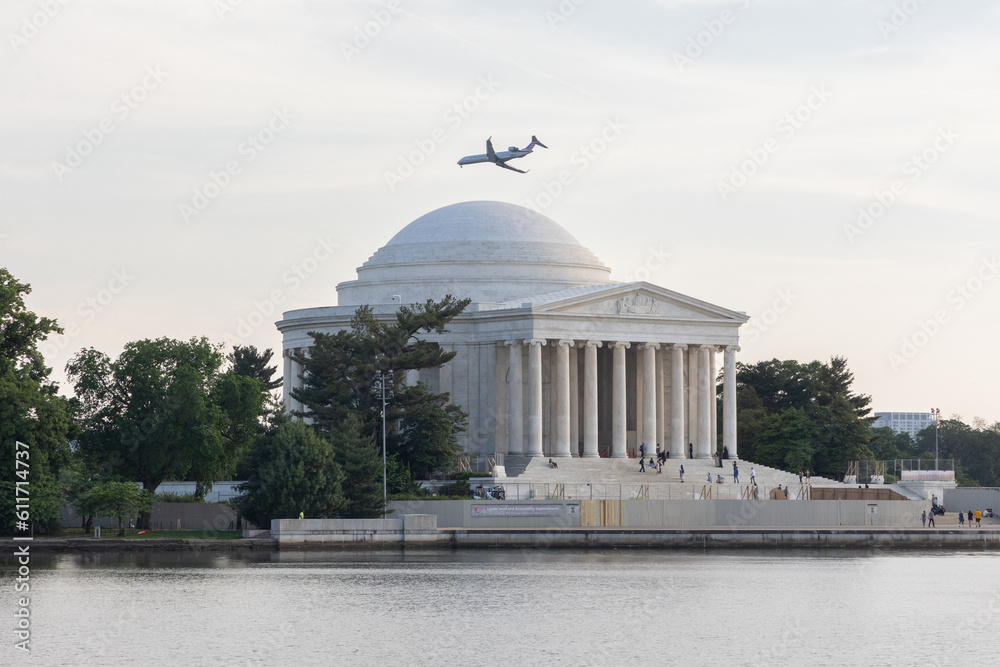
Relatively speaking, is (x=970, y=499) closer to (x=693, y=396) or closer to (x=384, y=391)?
(x=693, y=396)

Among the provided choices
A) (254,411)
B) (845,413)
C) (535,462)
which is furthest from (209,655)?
(845,413)

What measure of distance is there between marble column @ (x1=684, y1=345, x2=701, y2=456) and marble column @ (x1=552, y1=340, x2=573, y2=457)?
40.4ft

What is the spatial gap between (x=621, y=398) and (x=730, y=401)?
36.8 ft

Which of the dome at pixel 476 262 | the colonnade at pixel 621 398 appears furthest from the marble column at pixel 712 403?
the dome at pixel 476 262

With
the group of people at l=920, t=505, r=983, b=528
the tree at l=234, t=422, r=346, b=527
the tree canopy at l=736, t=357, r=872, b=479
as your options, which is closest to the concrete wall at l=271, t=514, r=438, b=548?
the tree at l=234, t=422, r=346, b=527

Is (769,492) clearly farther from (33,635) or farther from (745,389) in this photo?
(33,635)

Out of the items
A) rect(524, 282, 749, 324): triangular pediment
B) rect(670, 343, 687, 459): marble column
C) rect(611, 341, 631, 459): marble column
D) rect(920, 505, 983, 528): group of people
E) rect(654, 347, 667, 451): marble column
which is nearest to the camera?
rect(920, 505, 983, 528): group of people

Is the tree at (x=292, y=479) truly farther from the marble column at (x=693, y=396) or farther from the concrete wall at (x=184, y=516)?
the marble column at (x=693, y=396)

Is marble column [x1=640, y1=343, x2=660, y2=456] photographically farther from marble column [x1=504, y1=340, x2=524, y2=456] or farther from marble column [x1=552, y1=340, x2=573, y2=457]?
marble column [x1=504, y1=340, x2=524, y2=456]

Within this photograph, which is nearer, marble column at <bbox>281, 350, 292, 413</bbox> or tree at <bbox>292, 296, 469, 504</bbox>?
tree at <bbox>292, 296, 469, 504</bbox>

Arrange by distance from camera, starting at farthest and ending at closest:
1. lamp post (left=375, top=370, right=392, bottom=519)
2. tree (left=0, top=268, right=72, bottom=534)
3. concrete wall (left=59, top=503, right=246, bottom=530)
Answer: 1. concrete wall (left=59, top=503, right=246, bottom=530)
2. lamp post (left=375, top=370, right=392, bottom=519)
3. tree (left=0, top=268, right=72, bottom=534)

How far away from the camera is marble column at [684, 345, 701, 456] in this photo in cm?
12988

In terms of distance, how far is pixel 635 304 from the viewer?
12388 centimetres

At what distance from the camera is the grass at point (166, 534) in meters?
91.5
